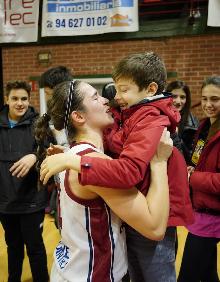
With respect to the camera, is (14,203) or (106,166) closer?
(106,166)

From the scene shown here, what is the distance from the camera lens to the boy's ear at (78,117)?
126 cm

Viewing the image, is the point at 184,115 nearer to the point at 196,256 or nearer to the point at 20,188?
the point at 196,256

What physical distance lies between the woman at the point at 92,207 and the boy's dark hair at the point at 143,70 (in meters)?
0.15

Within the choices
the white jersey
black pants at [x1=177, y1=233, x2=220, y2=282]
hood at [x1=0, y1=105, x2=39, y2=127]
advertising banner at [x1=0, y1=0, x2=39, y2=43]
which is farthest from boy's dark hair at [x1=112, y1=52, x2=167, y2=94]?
advertising banner at [x1=0, y1=0, x2=39, y2=43]

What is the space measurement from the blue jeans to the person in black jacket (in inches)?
48.8

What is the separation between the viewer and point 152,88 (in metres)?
1.31

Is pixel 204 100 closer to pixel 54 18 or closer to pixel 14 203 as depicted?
pixel 14 203

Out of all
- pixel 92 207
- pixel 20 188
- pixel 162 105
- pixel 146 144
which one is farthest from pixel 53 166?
pixel 20 188

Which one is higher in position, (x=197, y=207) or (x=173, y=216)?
(x=173, y=216)

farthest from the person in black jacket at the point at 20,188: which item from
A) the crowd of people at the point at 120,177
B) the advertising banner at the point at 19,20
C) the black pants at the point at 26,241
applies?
the advertising banner at the point at 19,20

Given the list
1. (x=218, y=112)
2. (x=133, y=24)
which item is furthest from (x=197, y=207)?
(x=133, y=24)

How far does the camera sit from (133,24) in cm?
489

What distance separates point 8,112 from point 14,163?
43 centimetres

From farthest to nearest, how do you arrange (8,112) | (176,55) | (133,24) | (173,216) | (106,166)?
(176,55), (133,24), (8,112), (173,216), (106,166)
